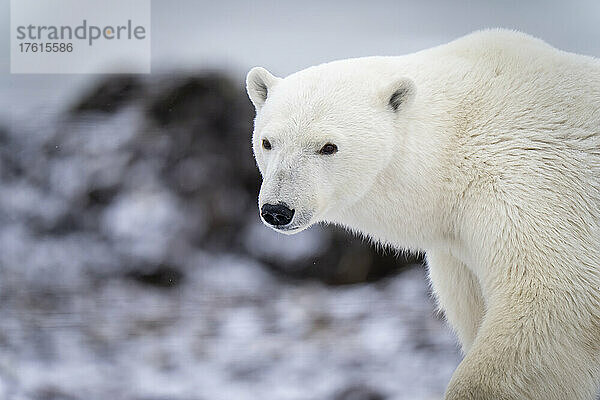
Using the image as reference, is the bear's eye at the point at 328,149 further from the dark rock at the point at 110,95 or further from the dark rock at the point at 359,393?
the dark rock at the point at 359,393

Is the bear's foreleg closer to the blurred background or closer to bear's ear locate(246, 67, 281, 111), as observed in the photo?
bear's ear locate(246, 67, 281, 111)

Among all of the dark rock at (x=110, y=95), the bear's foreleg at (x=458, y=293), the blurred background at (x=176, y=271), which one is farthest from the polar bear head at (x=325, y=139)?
the dark rock at (x=110, y=95)

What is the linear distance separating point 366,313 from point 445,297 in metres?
1.06

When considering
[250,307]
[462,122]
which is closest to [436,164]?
[462,122]

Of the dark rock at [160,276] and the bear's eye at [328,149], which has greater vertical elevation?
the bear's eye at [328,149]

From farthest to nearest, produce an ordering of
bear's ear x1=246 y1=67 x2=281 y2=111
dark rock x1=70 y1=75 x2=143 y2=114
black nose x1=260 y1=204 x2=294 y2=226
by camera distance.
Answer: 1. dark rock x1=70 y1=75 x2=143 y2=114
2. bear's ear x1=246 y1=67 x2=281 y2=111
3. black nose x1=260 y1=204 x2=294 y2=226

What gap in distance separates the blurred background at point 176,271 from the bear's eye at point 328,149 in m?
1.19

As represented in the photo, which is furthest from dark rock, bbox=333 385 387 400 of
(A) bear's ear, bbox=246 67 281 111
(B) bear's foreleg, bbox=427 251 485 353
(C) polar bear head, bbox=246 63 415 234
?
(A) bear's ear, bbox=246 67 281 111

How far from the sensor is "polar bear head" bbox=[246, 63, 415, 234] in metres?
1.55

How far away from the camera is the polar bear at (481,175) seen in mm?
1533

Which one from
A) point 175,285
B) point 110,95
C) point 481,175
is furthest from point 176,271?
point 481,175

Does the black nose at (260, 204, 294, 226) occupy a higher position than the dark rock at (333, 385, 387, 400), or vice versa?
the black nose at (260, 204, 294, 226)

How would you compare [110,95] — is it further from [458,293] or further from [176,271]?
[458,293]

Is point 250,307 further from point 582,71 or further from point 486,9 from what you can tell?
point 582,71
